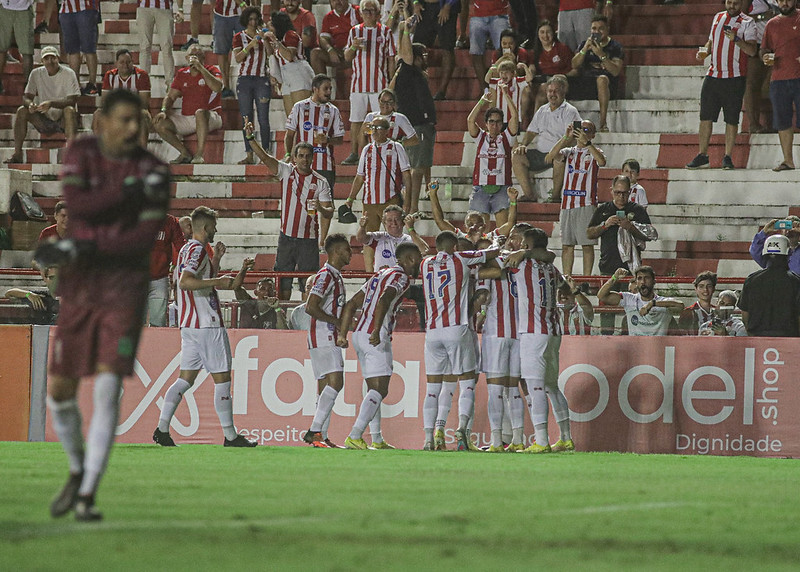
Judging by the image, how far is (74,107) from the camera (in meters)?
20.9

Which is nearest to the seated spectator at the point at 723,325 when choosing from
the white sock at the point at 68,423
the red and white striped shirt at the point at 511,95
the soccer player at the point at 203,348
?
the soccer player at the point at 203,348

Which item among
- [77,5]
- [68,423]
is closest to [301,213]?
[77,5]

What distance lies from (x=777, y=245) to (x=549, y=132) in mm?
5049

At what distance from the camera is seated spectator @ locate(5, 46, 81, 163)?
813 inches

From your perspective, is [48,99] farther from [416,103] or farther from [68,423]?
[68,423]

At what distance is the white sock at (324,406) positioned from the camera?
44.8 ft

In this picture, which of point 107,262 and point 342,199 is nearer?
point 107,262

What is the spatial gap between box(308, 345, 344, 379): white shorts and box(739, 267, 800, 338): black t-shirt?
4.09 metres

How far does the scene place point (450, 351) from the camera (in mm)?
13523

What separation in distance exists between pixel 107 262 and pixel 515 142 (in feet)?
41.2

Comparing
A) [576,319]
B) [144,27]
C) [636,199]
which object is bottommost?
[576,319]

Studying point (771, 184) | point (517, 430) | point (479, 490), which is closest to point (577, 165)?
point (771, 184)

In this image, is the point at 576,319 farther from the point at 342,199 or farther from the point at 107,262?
the point at 107,262

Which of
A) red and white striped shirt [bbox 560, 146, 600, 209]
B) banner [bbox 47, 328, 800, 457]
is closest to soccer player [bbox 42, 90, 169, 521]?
banner [bbox 47, 328, 800, 457]
